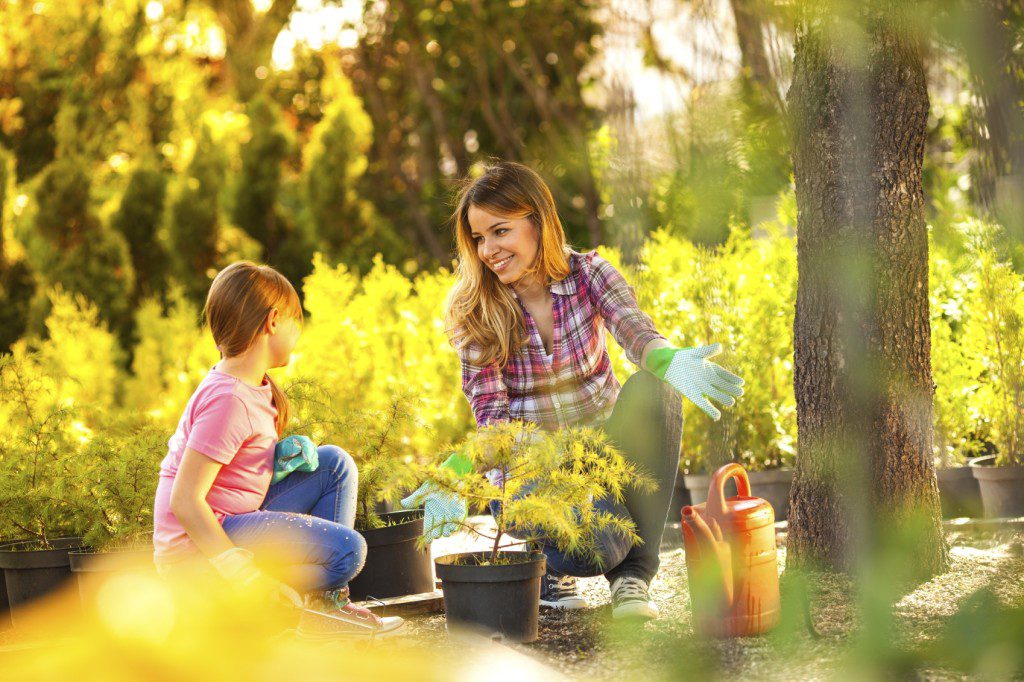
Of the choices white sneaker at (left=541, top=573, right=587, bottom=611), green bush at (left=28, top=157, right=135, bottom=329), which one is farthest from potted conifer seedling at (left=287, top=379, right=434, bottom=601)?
green bush at (left=28, top=157, right=135, bottom=329)

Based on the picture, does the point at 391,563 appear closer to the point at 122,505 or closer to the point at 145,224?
the point at 122,505

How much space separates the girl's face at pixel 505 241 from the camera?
2.57 meters

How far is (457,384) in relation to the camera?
4738 mm

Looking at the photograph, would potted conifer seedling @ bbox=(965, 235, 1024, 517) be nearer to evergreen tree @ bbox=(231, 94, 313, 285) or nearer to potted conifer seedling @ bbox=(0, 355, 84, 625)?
potted conifer seedling @ bbox=(0, 355, 84, 625)

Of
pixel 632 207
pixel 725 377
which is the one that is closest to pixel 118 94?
pixel 725 377

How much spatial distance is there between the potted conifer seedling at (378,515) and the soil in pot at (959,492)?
6.47 ft

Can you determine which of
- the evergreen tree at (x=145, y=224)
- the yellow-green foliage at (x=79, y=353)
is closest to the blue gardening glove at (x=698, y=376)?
the yellow-green foliage at (x=79, y=353)

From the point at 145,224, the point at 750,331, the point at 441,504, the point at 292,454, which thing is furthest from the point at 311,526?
the point at 145,224

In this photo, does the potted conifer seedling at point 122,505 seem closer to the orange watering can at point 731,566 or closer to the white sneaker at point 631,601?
the white sneaker at point 631,601

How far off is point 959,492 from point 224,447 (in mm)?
2734

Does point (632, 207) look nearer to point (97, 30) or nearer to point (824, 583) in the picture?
point (824, 583)

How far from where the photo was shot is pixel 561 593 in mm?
2609

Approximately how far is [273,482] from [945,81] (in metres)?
2.05

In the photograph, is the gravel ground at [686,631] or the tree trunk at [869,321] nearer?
the gravel ground at [686,631]
